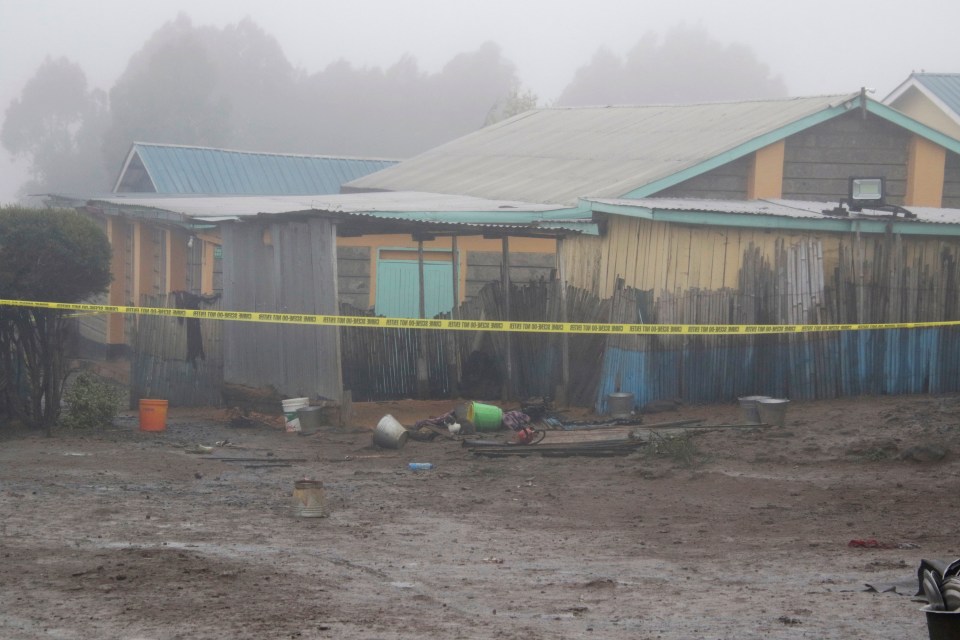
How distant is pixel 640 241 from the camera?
619 inches

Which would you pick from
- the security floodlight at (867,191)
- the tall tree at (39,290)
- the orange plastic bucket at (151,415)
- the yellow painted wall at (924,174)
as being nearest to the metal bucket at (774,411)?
the security floodlight at (867,191)

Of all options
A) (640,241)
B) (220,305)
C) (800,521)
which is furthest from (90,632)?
(220,305)

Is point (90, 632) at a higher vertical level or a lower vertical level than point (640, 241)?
lower

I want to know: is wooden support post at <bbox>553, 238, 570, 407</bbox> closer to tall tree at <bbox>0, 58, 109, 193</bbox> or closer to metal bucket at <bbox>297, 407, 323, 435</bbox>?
metal bucket at <bbox>297, 407, 323, 435</bbox>

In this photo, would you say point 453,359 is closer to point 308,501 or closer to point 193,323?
point 193,323

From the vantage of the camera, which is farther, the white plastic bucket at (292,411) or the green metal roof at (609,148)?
the green metal roof at (609,148)

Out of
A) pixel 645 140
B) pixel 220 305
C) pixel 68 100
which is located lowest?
pixel 220 305

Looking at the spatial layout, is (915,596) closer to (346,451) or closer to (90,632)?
(90,632)

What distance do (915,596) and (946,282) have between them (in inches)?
375

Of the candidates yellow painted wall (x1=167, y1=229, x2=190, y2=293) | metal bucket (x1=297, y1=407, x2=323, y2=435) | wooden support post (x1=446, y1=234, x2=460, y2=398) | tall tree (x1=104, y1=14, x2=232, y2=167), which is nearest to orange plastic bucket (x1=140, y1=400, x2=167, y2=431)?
metal bucket (x1=297, y1=407, x2=323, y2=435)

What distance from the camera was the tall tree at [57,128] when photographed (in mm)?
74500

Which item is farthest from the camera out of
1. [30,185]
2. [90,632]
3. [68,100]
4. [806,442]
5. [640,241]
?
[68,100]

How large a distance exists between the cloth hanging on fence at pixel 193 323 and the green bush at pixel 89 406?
2830mm

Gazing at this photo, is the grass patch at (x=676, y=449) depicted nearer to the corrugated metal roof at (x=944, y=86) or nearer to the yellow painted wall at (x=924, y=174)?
the yellow painted wall at (x=924, y=174)
